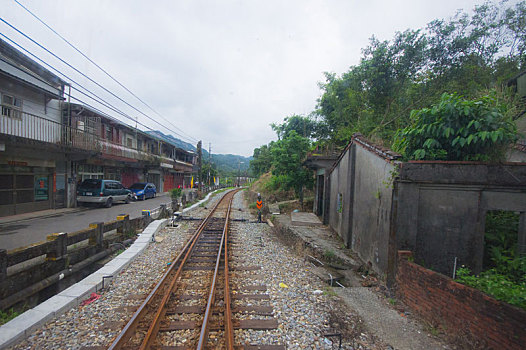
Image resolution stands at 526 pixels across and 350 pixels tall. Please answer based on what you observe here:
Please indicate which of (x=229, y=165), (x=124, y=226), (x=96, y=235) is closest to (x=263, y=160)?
(x=124, y=226)

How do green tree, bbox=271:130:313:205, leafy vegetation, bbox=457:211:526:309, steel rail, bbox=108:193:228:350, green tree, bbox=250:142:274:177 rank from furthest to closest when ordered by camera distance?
1. green tree, bbox=250:142:274:177
2. green tree, bbox=271:130:313:205
3. leafy vegetation, bbox=457:211:526:309
4. steel rail, bbox=108:193:228:350

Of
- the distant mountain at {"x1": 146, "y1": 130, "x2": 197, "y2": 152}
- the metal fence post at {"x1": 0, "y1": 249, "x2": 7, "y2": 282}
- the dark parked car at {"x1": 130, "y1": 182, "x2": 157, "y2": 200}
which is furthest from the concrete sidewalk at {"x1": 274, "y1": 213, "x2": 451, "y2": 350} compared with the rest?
the dark parked car at {"x1": 130, "y1": 182, "x2": 157, "y2": 200}

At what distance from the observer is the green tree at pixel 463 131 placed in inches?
169

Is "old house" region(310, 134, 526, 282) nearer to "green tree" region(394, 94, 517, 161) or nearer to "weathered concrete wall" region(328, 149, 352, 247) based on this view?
"green tree" region(394, 94, 517, 161)

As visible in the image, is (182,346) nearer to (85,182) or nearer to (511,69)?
(85,182)

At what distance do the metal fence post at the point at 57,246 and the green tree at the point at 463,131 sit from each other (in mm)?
8129

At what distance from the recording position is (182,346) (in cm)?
326

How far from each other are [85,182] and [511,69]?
26525 millimetres

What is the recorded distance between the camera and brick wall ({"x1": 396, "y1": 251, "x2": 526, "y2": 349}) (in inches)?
106

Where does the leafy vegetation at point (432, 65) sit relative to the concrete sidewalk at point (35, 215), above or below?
above

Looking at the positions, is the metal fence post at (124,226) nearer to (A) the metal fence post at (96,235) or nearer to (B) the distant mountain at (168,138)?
(A) the metal fence post at (96,235)

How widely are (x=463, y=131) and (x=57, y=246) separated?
901 centimetres

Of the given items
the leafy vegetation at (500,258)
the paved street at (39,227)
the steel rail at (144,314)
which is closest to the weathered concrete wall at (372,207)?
the leafy vegetation at (500,258)

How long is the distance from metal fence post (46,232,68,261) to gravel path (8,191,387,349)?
157cm
